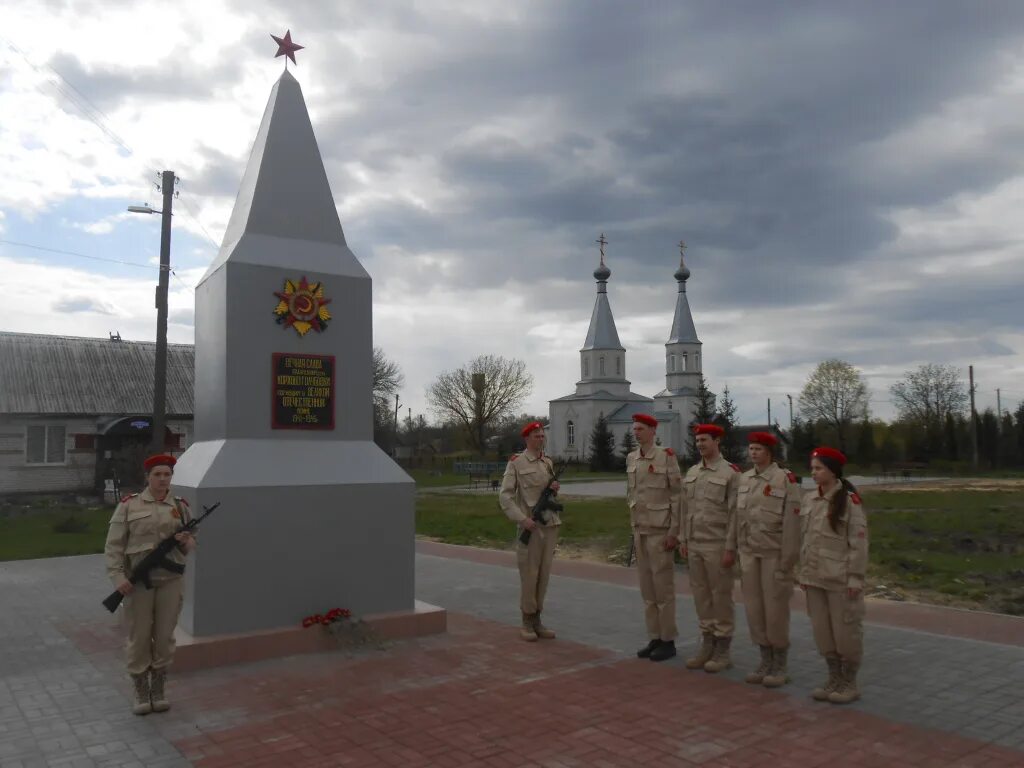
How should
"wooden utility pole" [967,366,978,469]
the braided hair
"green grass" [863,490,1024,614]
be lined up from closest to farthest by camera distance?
the braided hair
"green grass" [863,490,1024,614]
"wooden utility pole" [967,366,978,469]

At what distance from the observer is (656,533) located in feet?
21.6

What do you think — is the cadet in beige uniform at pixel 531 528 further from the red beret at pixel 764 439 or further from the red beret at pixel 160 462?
the red beret at pixel 160 462

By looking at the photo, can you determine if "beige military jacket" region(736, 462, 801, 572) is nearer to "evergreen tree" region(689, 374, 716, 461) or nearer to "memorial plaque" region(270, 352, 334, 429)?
"memorial plaque" region(270, 352, 334, 429)

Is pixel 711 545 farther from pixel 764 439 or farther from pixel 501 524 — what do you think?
pixel 501 524

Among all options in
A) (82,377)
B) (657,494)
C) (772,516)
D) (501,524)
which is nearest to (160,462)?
(657,494)

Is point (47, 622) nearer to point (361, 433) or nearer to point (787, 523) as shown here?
point (361, 433)

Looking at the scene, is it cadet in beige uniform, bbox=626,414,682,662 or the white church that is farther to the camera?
the white church

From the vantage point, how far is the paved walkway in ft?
14.9

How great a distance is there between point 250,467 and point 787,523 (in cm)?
432

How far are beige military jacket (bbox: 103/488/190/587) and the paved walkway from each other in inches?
36.6

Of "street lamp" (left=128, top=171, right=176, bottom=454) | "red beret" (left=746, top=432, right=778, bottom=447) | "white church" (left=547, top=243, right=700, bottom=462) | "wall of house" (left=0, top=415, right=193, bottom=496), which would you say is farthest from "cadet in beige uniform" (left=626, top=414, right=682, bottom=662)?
"white church" (left=547, top=243, right=700, bottom=462)

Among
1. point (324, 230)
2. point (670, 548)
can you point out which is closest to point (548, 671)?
point (670, 548)

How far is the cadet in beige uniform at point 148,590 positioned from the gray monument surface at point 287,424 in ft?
3.42

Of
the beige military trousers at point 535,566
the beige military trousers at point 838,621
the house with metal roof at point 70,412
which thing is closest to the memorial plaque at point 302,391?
the beige military trousers at point 535,566
